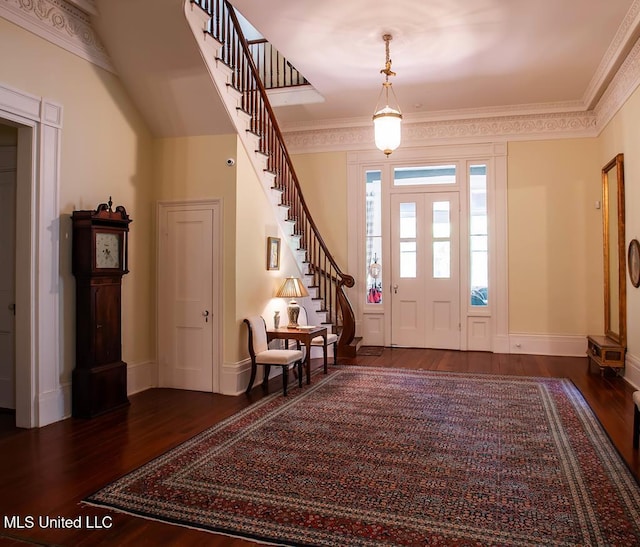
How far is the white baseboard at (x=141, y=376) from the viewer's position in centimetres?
543

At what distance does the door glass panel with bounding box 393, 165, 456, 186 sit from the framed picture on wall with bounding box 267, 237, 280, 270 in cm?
298

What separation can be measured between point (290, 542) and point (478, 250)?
21.2ft

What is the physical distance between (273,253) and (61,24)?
314cm

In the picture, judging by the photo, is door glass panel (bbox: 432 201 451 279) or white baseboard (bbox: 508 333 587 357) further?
door glass panel (bbox: 432 201 451 279)

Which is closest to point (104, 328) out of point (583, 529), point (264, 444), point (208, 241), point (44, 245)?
point (44, 245)

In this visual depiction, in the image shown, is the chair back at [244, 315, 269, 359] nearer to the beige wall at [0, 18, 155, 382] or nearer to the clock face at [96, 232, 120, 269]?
the beige wall at [0, 18, 155, 382]

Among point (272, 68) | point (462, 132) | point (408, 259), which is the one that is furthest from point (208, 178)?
point (462, 132)

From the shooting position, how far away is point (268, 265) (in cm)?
623

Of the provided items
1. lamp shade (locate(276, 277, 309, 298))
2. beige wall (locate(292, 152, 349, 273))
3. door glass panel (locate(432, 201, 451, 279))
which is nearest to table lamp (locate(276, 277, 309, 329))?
lamp shade (locate(276, 277, 309, 298))

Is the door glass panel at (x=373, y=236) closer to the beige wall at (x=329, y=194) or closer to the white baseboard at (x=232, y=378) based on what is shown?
the beige wall at (x=329, y=194)

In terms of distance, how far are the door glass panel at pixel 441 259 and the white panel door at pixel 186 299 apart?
4.12 m

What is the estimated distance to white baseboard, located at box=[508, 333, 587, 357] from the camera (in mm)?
7754

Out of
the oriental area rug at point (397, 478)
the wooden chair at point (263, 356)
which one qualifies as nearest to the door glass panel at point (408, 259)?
the wooden chair at point (263, 356)

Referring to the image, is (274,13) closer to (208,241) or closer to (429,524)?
(208,241)
